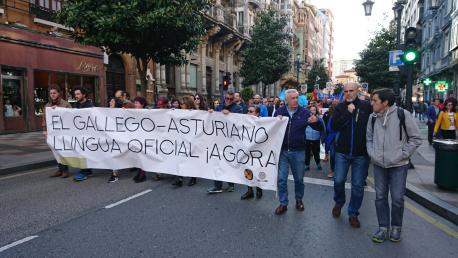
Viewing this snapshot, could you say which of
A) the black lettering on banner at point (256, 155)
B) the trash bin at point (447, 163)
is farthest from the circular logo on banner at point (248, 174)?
the trash bin at point (447, 163)

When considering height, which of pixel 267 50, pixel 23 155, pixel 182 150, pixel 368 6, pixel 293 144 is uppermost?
pixel 267 50

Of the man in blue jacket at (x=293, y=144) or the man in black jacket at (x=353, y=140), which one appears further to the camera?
the man in blue jacket at (x=293, y=144)

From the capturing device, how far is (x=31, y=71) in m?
15.9

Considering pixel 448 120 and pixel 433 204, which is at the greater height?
pixel 448 120

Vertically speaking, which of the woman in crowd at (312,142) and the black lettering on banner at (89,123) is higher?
the black lettering on banner at (89,123)

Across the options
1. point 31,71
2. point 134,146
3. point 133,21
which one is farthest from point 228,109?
point 31,71

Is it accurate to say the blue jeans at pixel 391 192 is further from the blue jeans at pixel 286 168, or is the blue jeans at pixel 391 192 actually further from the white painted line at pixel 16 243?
the white painted line at pixel 16 243

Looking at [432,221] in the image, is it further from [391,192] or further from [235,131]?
[235,131]

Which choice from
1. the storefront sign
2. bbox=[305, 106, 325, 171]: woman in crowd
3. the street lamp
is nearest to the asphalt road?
bbox=[305, 106, 325, 171]: woman in crowd

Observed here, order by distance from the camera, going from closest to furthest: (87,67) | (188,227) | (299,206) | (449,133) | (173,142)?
(188,227), (299,206), (173,142), (449,133), (87,67)

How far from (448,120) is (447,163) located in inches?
196

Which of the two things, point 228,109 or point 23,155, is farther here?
point 23,155

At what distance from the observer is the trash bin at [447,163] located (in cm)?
618

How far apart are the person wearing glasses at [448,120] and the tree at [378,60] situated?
25.6 m
